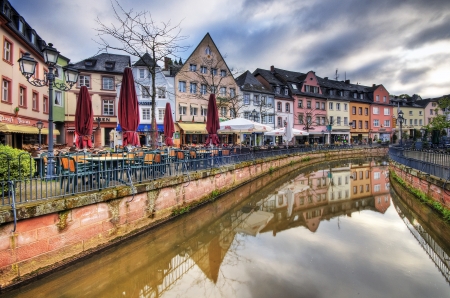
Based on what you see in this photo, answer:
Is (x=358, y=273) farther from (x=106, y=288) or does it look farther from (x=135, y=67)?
(x=135, y=67)

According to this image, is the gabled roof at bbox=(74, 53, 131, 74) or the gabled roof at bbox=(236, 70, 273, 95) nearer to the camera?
the gabled roof at bbox=(74, 53, 131, 74)

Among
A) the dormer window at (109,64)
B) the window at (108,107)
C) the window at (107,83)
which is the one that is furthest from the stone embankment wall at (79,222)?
the dormer window at (109,64)

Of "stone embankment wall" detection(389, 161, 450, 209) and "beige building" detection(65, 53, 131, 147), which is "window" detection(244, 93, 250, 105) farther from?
"stone embankment wall" detection(389, 161, 450, 209)

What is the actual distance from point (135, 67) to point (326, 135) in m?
36.0

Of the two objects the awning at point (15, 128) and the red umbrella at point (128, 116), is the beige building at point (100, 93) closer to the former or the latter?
the awning at point (15, 128)

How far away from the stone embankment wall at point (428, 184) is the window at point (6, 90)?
79.3 feet

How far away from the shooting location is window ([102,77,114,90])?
31408mm

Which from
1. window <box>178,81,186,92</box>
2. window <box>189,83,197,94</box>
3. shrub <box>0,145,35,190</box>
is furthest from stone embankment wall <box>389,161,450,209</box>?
window <box>178,81,186,92</box>

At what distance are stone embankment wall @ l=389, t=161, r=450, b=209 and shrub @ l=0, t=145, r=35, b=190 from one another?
12.3 metres

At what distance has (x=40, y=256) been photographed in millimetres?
5438

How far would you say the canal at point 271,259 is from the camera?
5324 mm

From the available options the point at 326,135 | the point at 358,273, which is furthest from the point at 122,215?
the point at 326,135

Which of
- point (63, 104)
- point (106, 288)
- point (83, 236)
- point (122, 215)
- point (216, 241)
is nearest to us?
point (106, 288)

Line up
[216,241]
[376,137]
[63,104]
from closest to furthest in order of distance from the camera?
1. [216,241]
2. [63,104]
3. [376,137]
